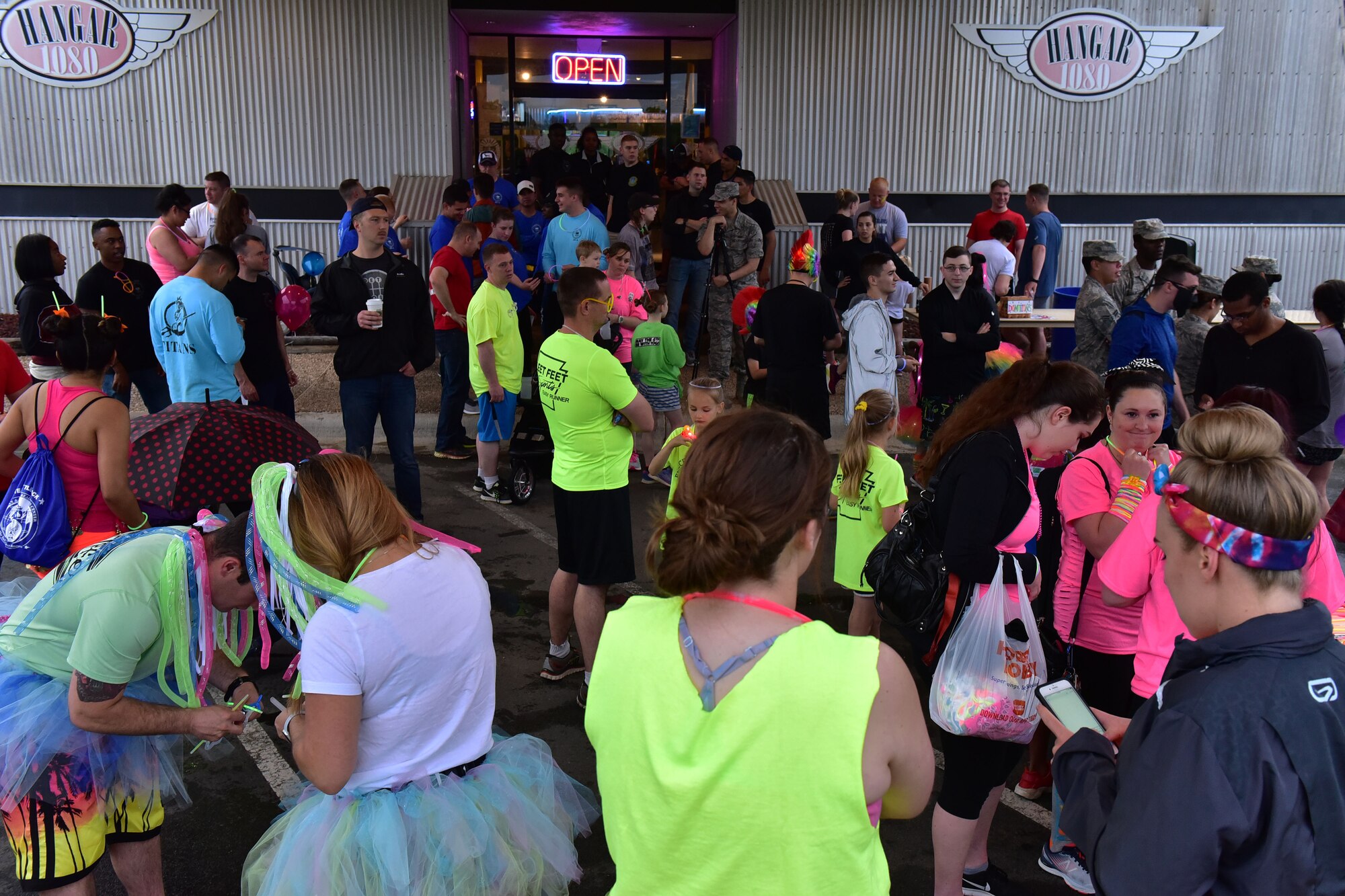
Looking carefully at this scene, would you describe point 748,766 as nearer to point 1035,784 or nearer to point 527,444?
point 1035,784

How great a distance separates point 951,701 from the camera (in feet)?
10.7

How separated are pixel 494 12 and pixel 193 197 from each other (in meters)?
4.67

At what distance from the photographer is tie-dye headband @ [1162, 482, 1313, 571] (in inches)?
75.2

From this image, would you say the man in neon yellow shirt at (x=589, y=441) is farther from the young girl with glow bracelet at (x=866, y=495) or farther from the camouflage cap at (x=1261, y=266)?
the camouflage cap at (x=1261, y=266)

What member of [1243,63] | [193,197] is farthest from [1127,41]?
[193,197]

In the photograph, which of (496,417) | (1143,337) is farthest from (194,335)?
(1143,337)

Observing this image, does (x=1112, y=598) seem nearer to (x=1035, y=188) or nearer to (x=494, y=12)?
(x=1035, y=188)

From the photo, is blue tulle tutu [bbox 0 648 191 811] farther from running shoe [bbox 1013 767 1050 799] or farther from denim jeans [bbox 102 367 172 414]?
denim jeans [bbox 102 367 172 414]

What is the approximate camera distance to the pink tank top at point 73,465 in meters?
3.98

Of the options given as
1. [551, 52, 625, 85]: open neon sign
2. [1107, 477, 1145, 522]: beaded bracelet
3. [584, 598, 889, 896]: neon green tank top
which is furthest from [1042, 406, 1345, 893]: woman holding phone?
[551, 52, 625, 85]: open neon sign

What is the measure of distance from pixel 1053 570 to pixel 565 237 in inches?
265

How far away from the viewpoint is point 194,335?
6.29 metres

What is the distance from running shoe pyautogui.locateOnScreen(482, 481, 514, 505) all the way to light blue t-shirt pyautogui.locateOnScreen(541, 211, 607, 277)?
2.77 metres

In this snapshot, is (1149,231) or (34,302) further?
(1149,231)
